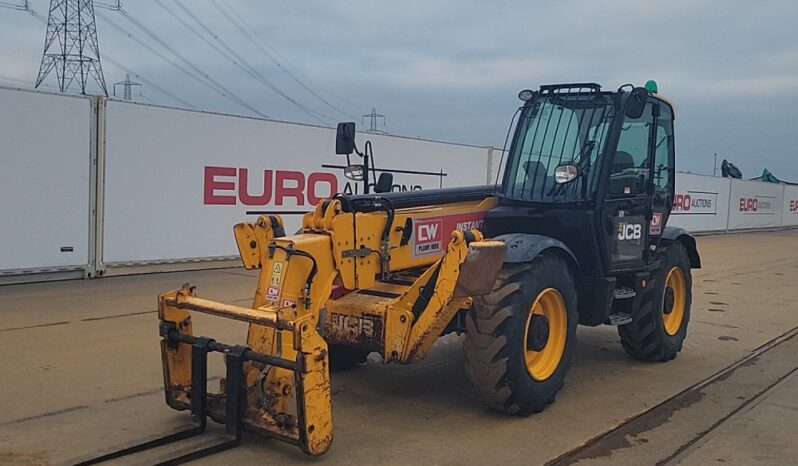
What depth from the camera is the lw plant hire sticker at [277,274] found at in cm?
473

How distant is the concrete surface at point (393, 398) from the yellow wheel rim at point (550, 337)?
313 millimetres

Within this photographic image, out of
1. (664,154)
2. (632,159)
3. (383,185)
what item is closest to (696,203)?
(664,154)

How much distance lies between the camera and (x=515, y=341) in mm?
5160

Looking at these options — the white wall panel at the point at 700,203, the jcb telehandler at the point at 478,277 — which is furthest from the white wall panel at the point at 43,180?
the white wall panel at the point at 700,203

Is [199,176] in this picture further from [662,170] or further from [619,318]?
[619,318]

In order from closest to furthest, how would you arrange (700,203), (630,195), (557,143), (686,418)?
(686,418)
(557,143)
(630,195)
(700,203)

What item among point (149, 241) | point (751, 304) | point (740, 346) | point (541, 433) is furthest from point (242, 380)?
point (751, 304)

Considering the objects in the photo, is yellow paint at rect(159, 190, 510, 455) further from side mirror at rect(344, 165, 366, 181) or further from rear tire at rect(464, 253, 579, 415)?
side mirror at rect(344, 165, 366, 181)

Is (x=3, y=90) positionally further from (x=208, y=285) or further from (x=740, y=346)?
(x=740, y=346)

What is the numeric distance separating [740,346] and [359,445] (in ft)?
17.2

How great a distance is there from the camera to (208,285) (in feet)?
37.6

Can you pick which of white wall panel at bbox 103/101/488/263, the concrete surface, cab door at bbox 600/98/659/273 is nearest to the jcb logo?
cab door at bbox 600/98/659/273

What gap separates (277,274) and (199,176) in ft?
28.0

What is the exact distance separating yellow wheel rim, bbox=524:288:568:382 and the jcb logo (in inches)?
46.3
